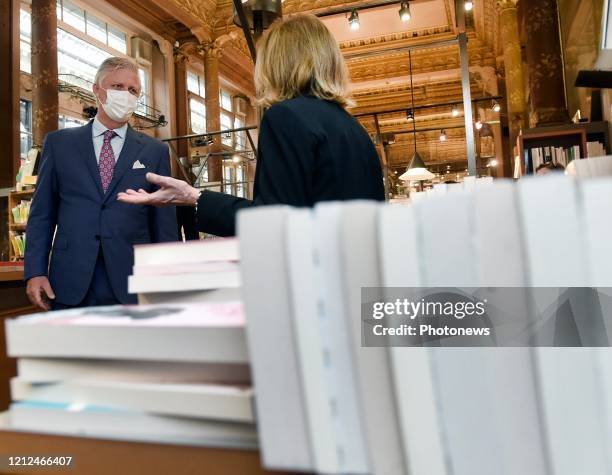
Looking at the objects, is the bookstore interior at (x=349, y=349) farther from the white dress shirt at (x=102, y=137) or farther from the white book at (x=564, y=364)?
the white dress shirt at (x=102, y=137)

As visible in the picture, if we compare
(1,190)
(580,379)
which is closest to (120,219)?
(580,379)

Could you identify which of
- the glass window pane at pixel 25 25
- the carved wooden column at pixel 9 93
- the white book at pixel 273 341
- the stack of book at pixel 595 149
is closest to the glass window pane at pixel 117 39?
the glass window pane at pixel 25 25

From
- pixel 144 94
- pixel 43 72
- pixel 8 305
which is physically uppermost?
pixel 144 94

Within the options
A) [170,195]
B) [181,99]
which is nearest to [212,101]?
[181,99]

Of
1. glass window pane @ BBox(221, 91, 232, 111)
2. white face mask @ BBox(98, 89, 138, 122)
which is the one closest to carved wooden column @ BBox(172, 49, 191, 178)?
glass window pane @ BBox(221, 91, 232, 111)

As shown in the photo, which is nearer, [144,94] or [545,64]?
[545,64]

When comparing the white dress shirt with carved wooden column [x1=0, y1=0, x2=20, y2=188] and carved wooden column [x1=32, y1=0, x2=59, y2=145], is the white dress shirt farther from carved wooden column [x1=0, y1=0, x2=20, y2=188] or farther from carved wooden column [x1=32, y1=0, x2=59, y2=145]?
carved wooden column [x1=32, y1=0, x2=59, y2=145]

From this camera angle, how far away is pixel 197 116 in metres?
13.1

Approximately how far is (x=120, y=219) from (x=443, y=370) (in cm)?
147

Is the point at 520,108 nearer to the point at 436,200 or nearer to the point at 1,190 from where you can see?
the point at 1,190

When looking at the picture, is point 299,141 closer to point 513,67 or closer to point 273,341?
Answer: point 273,341

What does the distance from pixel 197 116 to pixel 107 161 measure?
11.9 metres

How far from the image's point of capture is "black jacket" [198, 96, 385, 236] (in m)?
0.84

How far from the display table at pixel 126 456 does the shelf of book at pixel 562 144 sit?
15.2 feet
